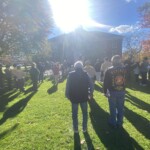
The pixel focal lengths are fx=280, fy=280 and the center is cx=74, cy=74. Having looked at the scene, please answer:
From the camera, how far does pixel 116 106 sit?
30.4ft

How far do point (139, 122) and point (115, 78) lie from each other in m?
2.29

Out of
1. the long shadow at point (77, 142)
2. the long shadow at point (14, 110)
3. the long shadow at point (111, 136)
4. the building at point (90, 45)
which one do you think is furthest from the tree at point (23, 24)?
the building at point (90, 45)

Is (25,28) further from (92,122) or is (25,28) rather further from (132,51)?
(132,51)

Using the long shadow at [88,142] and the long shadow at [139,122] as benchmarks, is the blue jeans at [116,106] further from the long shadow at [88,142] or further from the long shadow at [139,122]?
the long shadow at [88,142]

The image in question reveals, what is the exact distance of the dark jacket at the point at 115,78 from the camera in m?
8.88

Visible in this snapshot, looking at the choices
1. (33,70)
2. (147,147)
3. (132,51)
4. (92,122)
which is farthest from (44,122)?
(132,51)

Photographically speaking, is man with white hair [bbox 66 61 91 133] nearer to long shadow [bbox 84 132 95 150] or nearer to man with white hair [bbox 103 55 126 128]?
man with white hair [bbox 103 55 126 128]

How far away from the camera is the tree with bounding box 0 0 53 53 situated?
27.9 meters

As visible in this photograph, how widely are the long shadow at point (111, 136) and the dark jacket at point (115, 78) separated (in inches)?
54.9

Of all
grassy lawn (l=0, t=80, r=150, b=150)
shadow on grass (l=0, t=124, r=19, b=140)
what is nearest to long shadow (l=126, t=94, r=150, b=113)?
grassy lawn (l=0, t=80, r=150, b=150)

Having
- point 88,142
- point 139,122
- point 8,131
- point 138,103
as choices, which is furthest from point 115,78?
point 138,103

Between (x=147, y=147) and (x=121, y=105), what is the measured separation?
177 centimetres

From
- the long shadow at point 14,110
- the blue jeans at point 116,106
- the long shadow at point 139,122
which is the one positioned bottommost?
the long shadow at point 14,110

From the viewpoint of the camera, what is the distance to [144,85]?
72.6 ft
